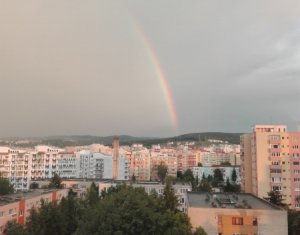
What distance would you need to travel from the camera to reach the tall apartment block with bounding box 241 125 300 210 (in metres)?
34.7

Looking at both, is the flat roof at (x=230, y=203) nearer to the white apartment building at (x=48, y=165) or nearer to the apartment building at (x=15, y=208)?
the apartment building at (x=15, y=208)

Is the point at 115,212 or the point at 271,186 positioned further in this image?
the point at 271,186

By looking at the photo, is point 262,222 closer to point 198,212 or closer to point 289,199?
point 198,212

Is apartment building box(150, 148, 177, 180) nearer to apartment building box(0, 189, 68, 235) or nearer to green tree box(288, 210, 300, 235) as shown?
apartment building box(0, 189, 68, 235)

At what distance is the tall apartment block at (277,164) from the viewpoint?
34688mm

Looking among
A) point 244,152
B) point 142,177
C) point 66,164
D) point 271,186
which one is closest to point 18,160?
point 66,164

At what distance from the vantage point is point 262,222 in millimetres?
17547

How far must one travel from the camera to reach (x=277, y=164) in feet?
117

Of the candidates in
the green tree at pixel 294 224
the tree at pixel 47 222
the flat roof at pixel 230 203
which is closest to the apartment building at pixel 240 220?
the flat roof at pixel 230 203

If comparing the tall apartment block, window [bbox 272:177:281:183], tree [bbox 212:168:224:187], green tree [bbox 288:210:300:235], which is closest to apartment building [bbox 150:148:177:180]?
tree [bbox 212:168:224:187]

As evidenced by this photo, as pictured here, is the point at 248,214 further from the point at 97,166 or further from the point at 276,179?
the point at 97,166

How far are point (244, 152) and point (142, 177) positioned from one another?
41687 millimetres

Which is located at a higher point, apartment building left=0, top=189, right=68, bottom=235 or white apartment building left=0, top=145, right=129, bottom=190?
white apartment building left=0, top=145, right=129, bottom=190

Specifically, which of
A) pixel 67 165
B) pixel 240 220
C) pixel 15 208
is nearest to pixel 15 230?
pixel 15 208
